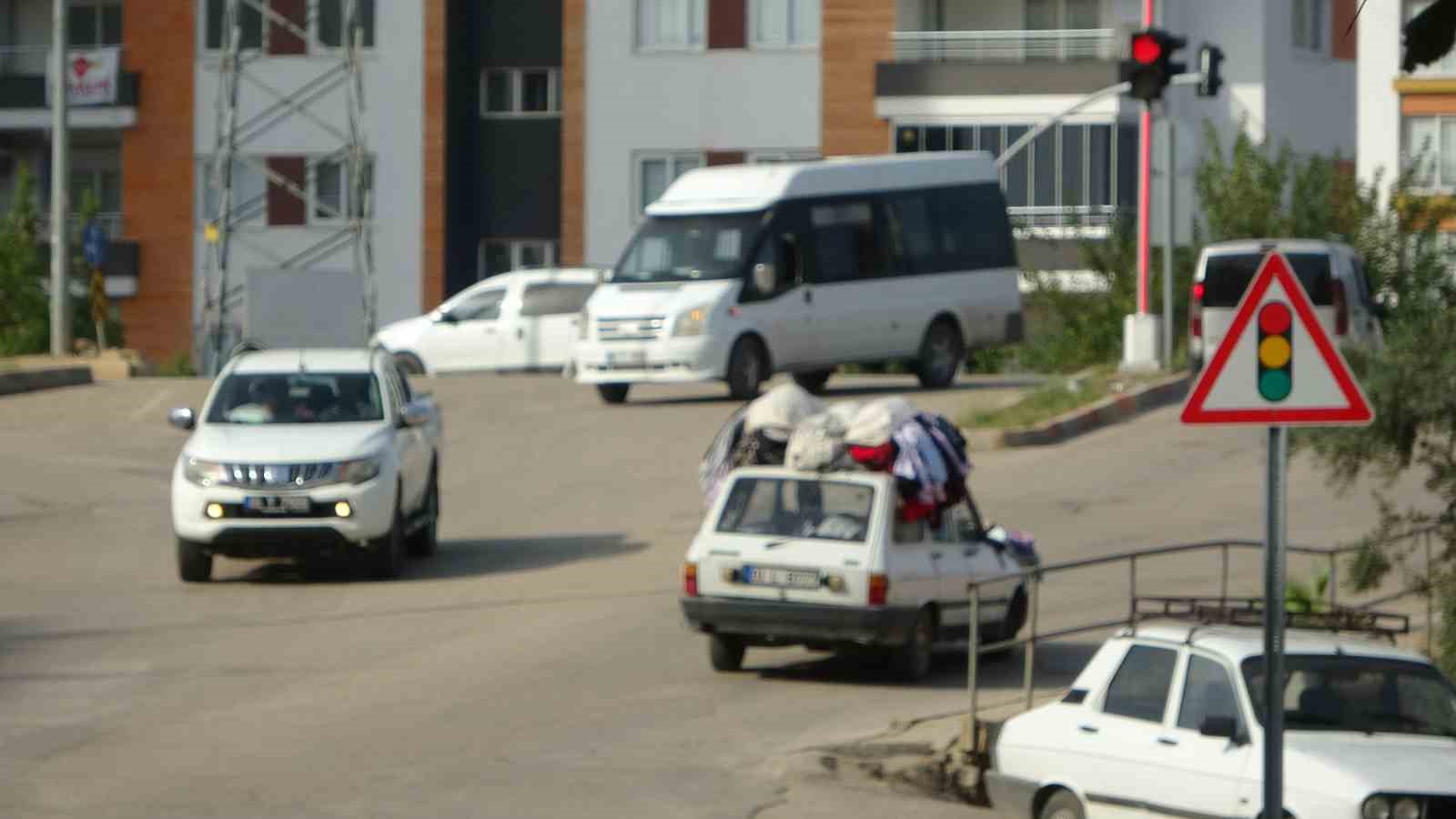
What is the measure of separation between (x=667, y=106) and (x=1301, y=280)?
985 inches

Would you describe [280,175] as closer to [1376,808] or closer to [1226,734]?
[1226,734]

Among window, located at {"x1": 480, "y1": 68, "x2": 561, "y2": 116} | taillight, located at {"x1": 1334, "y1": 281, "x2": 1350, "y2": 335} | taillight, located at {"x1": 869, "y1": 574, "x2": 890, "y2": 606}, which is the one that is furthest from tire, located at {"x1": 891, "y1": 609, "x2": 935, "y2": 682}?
window, located at {"x1": 480, "y1": 68, "x2": 561, "y2": 116}

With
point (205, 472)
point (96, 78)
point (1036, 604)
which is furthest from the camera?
point (96, 78)

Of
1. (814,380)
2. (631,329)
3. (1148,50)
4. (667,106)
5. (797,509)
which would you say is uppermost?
(667,106)

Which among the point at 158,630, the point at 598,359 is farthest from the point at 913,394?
the point at 158,630

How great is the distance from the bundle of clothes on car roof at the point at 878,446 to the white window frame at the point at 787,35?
35.7 m

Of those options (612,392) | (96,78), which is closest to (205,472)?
(612,392)

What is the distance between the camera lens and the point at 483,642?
15789mm

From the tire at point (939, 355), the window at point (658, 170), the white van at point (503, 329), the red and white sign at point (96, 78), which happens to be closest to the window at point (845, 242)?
the tire at point (939, 355)

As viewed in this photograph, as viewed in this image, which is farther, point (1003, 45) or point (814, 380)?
point (1003, 45)

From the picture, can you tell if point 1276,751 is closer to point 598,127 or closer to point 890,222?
point 890,222

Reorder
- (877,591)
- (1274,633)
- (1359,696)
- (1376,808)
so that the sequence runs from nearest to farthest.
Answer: (1274,633) → (1376,808) → (1359,696) → (877,591)

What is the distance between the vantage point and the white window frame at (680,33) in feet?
168

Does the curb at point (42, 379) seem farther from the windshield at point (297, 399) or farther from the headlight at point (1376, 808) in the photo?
the headlight at point (1376, 808)
